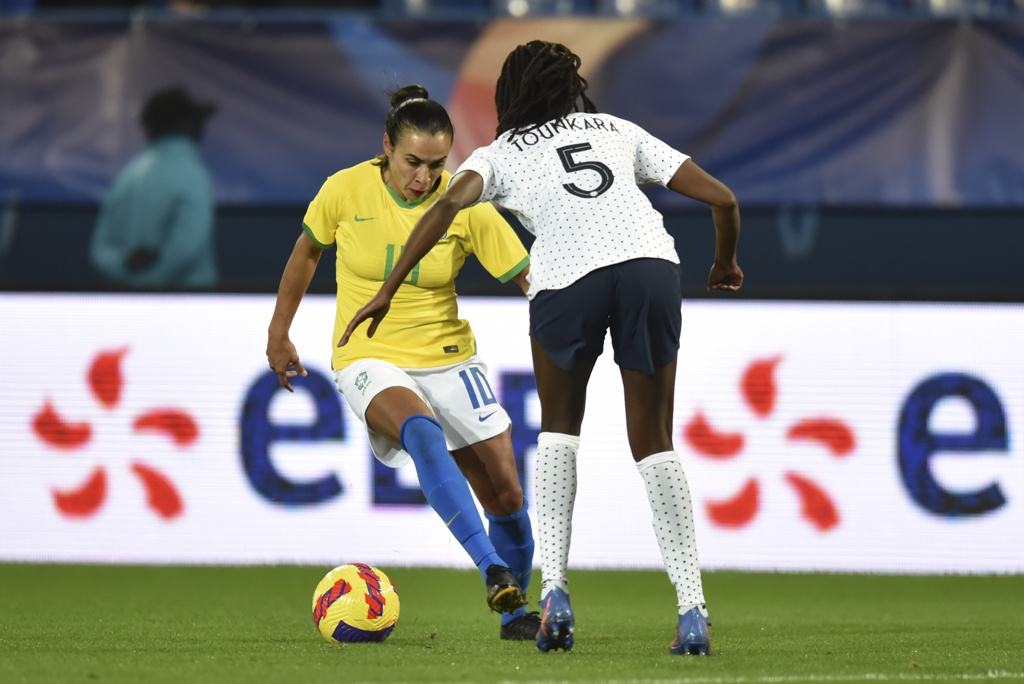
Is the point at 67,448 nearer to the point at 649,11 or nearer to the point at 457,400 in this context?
the point at 457,400

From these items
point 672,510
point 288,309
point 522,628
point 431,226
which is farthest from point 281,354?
point 672,510

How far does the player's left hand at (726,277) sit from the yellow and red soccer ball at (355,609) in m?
1.28

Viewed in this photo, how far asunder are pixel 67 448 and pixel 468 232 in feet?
9.85

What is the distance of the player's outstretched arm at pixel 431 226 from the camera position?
3266 mm

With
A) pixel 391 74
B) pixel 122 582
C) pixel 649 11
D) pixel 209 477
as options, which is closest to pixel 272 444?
pixel 209 477

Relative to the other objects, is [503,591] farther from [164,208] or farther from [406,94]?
[164,208]

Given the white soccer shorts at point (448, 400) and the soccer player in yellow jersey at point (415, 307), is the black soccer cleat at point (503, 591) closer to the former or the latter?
the soccer player in yellow jersey at point (415, 307)

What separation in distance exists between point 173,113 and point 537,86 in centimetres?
458

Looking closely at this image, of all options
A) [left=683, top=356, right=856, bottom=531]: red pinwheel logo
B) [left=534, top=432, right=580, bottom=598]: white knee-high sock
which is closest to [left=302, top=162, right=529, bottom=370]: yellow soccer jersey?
[left=534, top=432, right=580, bottom=598]: white knee-high sock

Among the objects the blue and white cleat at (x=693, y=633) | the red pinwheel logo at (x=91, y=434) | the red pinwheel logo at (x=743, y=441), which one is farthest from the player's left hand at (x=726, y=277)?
the red pinwheel logo at (x=91, y=434)

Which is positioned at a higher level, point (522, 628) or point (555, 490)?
point (555, 490)

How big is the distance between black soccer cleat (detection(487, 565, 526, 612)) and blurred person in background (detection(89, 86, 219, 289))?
426 cm

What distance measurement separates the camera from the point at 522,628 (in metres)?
3.77

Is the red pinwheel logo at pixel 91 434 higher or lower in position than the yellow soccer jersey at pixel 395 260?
lower
